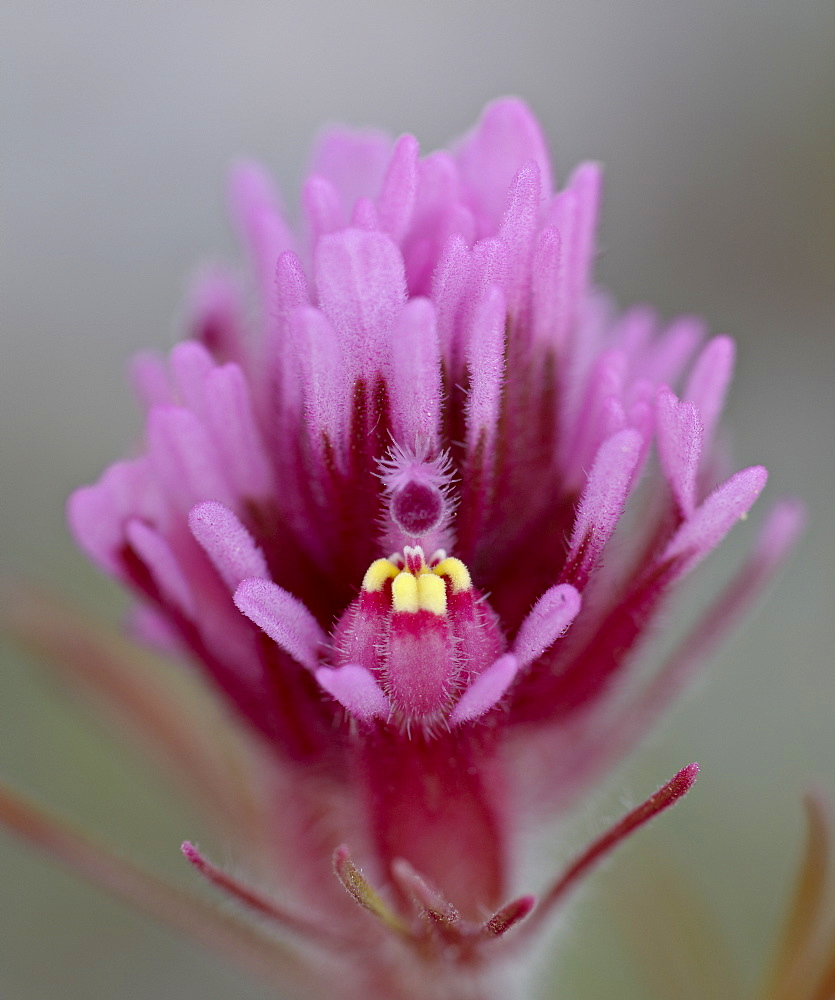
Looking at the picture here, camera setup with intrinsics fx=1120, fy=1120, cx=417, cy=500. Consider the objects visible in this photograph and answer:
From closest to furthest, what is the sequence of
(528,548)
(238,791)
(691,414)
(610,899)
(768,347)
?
(691,414) < (528,548) < (238,791) < (610,899) < (768,347)

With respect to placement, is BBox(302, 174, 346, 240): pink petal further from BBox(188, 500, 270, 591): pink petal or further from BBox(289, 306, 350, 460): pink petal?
BBox(188, 500, 270, 591): pink petal

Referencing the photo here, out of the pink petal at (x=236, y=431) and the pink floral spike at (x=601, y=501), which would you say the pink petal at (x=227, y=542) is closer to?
the pink petal at (x=236, y=431)

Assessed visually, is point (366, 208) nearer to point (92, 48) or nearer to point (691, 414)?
point (691, 414)

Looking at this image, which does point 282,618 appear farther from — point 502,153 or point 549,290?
point 502,153

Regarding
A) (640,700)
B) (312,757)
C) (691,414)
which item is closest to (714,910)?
(640,700)

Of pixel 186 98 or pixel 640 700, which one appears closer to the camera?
pixel 640 700

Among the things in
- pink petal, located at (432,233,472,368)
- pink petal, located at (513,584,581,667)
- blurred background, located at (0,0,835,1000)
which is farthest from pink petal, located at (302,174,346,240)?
blurred background, located at (0,0,835,1000)

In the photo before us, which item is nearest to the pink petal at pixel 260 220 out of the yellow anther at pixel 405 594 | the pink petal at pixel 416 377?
the pink petal at pixel 416 377

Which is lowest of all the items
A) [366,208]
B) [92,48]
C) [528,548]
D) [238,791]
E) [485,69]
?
[238,791]
